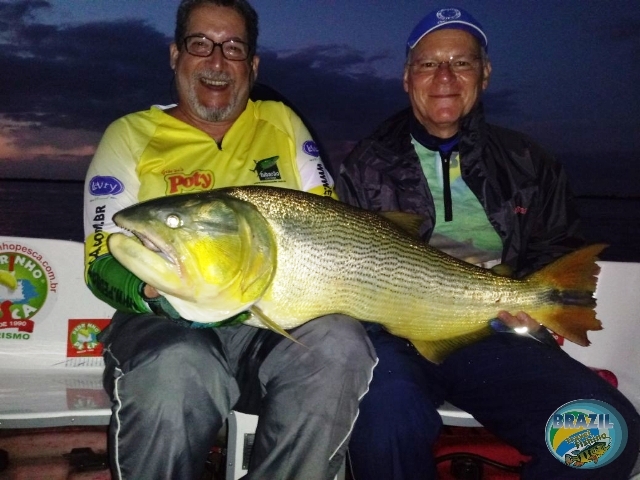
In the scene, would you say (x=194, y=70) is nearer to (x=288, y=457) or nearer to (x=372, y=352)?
(x=372, y=352)

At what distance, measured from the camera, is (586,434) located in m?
2.49

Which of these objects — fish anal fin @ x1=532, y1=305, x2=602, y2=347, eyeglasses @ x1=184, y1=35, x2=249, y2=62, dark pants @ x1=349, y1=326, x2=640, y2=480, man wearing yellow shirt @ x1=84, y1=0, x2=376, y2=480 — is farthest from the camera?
eyeglasses @ x1=184, y1=35, x2=249, y2=62

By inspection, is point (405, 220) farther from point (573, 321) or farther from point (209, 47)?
point (209, 47)

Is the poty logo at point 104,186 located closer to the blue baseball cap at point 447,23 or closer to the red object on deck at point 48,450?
the red object on deck at point 48,450

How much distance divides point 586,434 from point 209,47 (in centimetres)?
272

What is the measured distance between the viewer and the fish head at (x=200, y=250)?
80.0 inches

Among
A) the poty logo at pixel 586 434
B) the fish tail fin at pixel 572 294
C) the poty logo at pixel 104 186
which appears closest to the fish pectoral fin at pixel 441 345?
the fish tail fin at pixel 572 294

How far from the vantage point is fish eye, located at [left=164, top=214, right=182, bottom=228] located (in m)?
2.06

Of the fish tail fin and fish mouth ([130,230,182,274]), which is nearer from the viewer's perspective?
fish mouth ([130,230,182,274])

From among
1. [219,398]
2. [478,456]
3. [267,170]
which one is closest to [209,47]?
[267,170]

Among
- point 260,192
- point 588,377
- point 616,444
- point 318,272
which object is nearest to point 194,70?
point 260,192

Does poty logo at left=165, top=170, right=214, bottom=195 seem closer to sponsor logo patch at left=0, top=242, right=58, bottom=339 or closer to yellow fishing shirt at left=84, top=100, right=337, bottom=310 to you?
yellow fishing shirt at left=84, top=100, right=337, bottom=310

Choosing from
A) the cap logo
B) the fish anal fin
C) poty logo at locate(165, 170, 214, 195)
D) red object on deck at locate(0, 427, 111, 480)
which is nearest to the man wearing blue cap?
the cap logo

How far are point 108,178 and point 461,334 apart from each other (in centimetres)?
196
